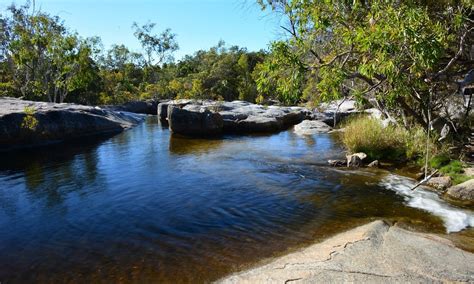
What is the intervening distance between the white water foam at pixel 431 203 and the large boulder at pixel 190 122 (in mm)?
12136

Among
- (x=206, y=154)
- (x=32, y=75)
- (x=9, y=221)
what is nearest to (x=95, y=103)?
(x=32, y=75)

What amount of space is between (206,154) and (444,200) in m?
8.69

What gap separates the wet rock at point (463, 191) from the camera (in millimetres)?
8422

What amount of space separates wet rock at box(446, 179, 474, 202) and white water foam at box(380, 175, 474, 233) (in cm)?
35

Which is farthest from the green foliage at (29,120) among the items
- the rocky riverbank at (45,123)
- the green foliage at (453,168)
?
the green foliage at (453,168)

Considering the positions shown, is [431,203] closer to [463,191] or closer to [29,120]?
[463,191]

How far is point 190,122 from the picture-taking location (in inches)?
811

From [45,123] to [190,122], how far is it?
23.4 ft

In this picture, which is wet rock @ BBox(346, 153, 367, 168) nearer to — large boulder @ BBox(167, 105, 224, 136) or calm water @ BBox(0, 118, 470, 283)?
calm water @ BBox(0, 118, 470, 283)

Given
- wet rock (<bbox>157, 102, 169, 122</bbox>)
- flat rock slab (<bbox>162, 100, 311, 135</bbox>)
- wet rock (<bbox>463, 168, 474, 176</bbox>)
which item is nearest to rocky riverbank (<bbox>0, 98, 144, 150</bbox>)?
wet rock (<bbox>157, 102, 169, 122</bbox>)

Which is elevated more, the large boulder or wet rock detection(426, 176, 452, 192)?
the large boulder

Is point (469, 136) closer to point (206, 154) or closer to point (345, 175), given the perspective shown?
point (345, 175)

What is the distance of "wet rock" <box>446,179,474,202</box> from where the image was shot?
332 inches

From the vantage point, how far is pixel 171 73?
54.0 metres
